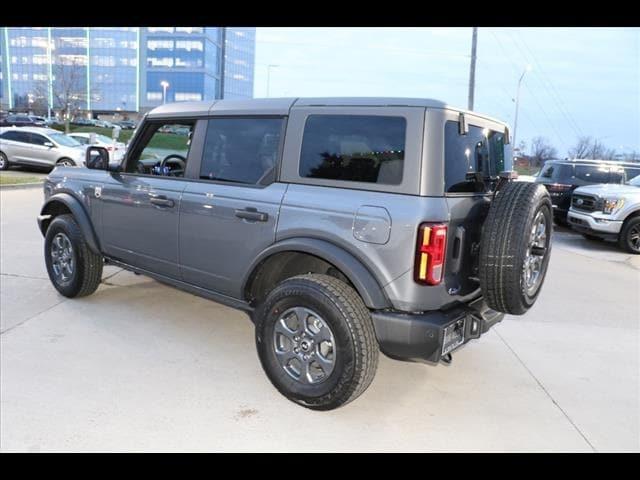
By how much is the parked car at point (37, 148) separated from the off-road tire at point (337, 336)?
16.4m

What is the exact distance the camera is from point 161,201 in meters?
4.08

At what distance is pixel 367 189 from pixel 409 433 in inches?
57.1

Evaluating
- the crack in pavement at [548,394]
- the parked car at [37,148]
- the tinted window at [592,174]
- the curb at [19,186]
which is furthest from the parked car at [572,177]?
the parked car at [37,148]

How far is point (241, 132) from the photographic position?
3.75 metres

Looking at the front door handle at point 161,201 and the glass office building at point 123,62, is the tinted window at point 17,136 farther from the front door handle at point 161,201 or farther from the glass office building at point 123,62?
the glass office building at point 123,62

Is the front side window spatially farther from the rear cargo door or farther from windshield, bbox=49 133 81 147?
windshield, bbox=49 133 81 147

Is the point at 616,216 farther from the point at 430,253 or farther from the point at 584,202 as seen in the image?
the point at 430,253

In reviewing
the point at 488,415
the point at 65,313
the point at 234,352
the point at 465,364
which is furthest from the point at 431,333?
the point at 65,313

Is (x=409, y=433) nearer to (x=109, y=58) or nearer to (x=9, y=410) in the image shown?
(x=9, y=410)

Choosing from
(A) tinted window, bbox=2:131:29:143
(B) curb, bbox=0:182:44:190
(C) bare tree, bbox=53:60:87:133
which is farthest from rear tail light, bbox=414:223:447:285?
(C) bare tree, bbox=53:60:87:133

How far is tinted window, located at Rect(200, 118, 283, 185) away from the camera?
3.55m

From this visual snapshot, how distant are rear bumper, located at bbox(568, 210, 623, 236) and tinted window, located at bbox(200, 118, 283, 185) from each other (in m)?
8.33

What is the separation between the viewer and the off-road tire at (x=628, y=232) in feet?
31.2

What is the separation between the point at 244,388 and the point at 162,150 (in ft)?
7.28
